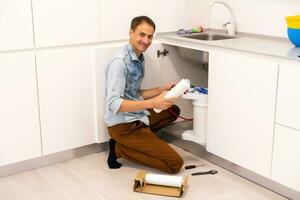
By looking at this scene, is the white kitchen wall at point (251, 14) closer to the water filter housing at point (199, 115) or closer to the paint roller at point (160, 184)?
the water filter housing at point (199, 115)

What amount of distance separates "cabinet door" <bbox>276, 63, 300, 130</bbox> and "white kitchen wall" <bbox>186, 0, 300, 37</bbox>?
2.26ft

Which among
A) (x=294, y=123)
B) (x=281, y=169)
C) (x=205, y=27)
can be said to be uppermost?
(x=205, y=27)

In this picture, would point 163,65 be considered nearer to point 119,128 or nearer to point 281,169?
point 119,128

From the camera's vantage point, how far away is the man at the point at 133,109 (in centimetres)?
246

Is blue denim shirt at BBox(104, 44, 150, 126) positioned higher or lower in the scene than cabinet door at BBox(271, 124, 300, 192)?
higher

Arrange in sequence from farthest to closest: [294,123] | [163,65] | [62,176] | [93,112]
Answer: [163,65] → [93,112] → [62,176] → [294,123]

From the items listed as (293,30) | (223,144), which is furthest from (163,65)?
(293,30)

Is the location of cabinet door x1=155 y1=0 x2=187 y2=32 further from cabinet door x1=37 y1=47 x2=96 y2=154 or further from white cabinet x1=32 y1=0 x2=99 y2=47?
cabinet door x1=37 y1=47 x2=96 y2=154

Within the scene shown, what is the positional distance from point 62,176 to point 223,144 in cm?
101

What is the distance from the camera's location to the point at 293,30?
2.41 metres

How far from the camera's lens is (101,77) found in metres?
2.73

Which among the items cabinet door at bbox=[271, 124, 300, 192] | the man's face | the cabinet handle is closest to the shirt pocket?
the man's face

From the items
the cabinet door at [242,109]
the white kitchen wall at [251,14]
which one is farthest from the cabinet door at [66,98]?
the white kitchen wall at [251,14]

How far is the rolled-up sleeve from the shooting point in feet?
8.06
